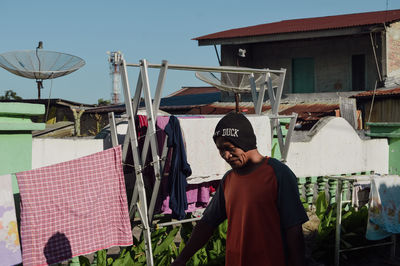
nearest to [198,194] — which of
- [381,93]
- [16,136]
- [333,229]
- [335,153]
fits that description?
[333,229]

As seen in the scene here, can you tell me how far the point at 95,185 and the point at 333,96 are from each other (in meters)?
16.0

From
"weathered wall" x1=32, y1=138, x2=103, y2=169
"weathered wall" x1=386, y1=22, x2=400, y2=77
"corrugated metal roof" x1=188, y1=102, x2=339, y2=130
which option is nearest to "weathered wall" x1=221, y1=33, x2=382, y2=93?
"weathered wall" x1=386, y1=22, x2=400, y2=77

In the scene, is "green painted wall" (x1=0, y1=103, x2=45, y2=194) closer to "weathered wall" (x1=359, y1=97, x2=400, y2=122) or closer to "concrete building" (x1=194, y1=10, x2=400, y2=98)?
"weathered wall" (x1=359, y1=97, x2=400, y2=122)

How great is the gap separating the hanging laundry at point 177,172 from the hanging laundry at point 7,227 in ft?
4.63

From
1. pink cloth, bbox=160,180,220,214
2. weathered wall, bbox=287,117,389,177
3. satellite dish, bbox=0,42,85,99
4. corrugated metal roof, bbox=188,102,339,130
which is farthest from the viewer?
corrugated metal roof, bbox=188,102,339,130

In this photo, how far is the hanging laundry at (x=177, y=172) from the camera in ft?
14.5

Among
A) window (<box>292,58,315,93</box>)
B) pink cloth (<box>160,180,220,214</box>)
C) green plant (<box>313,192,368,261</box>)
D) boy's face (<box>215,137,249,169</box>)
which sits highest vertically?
window (<box>292,58,315,93</box>)

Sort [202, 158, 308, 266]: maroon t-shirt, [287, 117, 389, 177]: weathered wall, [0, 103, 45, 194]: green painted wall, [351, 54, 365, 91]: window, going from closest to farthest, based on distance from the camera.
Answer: [202, 158, 308, 266]: maroon t-shirt < [0, 103, 45, 194]: green painted wall < [287, 117, 389, 177]: weathered wall < [351, 54, 365, 91]: window

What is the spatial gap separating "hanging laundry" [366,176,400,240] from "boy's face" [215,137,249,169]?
10.9ft

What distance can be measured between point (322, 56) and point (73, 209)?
16.8 meters

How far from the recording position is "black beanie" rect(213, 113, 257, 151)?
243 centimetres

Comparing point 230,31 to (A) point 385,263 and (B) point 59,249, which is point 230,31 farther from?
(B) point 59,249

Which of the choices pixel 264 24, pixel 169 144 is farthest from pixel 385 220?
pixel 264 24

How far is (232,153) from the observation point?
2475 millimetres
